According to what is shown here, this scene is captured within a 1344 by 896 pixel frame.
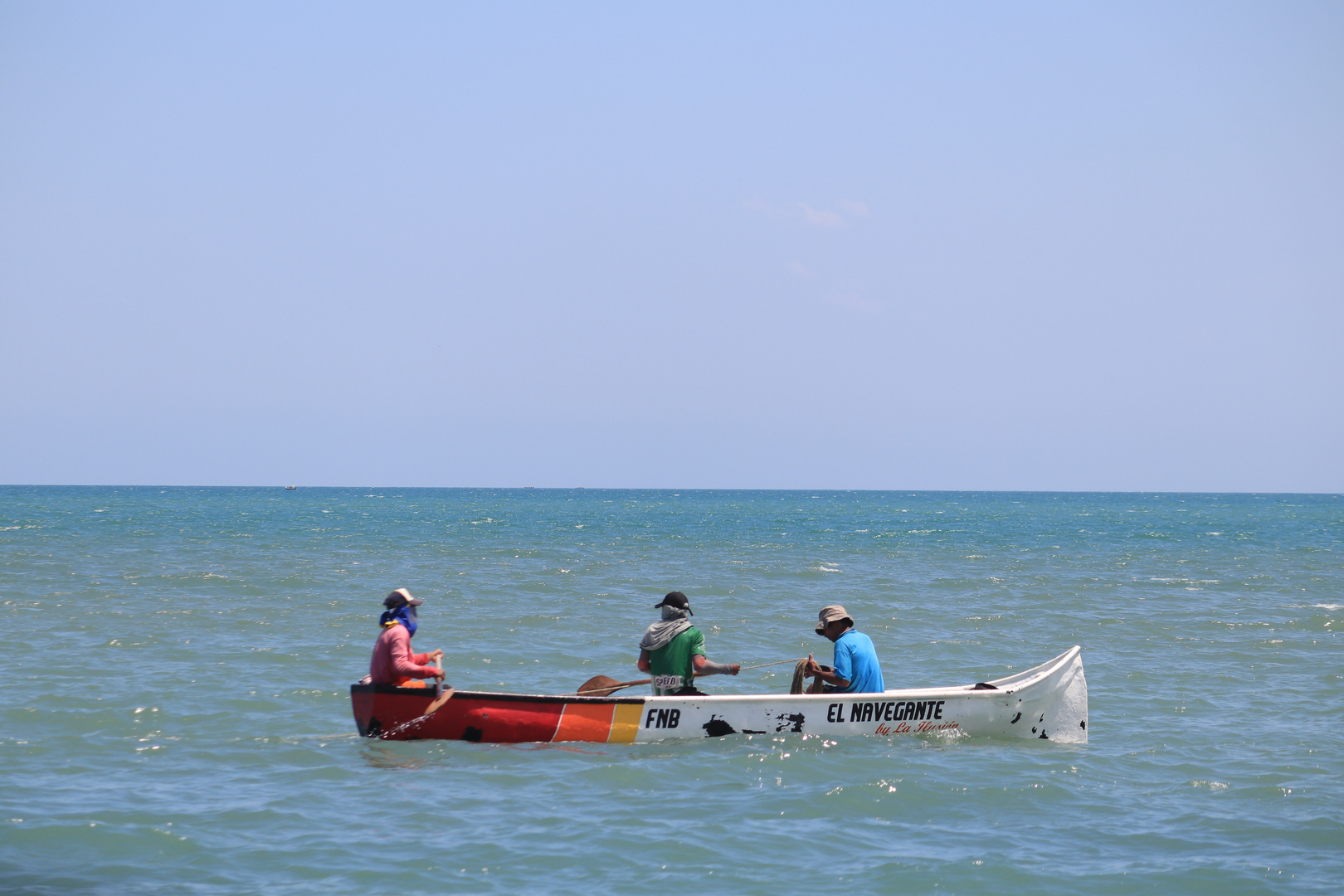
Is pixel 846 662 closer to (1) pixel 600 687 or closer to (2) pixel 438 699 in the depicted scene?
(1) pixel 600 687

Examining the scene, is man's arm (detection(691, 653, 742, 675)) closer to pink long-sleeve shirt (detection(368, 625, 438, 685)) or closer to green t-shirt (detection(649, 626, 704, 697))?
green t-shirt (detection(649, 626, 704, 697))

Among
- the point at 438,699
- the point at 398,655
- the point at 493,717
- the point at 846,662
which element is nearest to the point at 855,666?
the point at 846,662

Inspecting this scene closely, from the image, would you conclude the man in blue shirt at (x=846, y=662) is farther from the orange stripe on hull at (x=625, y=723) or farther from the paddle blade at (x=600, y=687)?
the paddle blade at (x=600, y=687)

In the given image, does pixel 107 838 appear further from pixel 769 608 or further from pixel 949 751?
pixel 769 608

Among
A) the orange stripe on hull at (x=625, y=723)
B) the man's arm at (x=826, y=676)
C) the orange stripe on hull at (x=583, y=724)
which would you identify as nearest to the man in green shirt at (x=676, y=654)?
the orange stripe on hull at (x=625, y=723)

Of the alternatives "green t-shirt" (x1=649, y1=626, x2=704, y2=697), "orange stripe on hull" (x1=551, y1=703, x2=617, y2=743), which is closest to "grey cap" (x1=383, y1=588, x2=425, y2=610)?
"orange stripe on hull" (x1=551, y1=703, x2=617, y2=743)

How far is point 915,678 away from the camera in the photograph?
15789 mm

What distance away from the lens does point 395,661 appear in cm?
1096

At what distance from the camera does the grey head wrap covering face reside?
11820 mm

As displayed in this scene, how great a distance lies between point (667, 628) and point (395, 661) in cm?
280

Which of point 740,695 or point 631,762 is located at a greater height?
point 740,695

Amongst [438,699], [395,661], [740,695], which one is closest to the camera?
[395,661]

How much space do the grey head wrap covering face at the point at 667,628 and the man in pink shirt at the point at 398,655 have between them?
7.31 feet

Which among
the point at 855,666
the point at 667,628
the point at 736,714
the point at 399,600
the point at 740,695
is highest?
the point at 399,600
